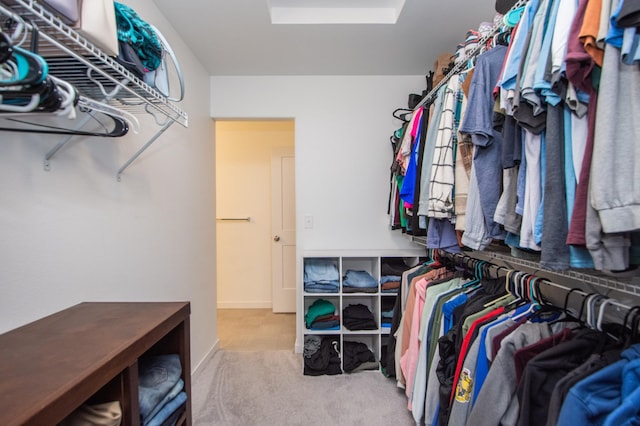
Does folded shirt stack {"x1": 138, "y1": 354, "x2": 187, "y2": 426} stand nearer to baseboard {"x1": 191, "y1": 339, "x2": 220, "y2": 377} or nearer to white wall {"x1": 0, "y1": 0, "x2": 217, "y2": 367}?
white wall {"x1": 0, "y1": 0, "x2": 217, "y2": 367}

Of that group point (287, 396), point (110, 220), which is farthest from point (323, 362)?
point (110, 220)

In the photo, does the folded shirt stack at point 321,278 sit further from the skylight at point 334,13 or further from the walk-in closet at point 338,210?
the skylight at point 334,13

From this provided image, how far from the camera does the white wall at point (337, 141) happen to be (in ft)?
8.61

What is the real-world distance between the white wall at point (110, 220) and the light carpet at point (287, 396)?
26 cm

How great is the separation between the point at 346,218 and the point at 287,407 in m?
1.42

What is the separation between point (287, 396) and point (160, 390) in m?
1.33

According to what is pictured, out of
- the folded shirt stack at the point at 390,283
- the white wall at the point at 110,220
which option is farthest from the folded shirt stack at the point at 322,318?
the white wall at the point at 110,220

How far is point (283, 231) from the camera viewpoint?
3.73m

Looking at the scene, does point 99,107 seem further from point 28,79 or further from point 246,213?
point 246,213

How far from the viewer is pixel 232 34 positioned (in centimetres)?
202

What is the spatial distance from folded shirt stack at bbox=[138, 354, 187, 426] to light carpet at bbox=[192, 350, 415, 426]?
3.33ft

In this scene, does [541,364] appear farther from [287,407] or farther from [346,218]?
[346,218]

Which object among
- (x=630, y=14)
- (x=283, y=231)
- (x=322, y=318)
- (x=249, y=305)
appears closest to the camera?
(x=630, y=14)

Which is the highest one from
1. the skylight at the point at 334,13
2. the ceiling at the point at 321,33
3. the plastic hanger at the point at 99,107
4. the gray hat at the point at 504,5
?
the skylight at the point at 334,13
